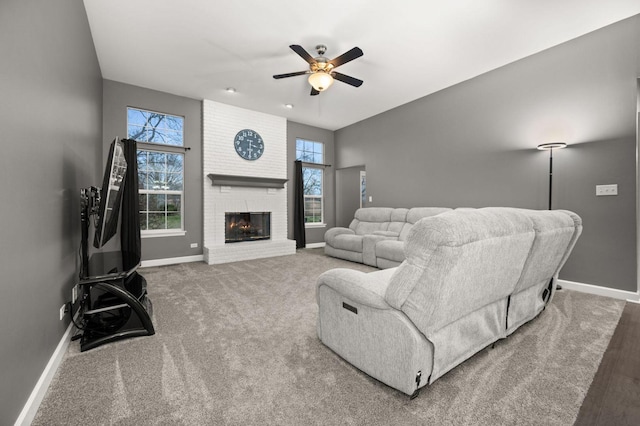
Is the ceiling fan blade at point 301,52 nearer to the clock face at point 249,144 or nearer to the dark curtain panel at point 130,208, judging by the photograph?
the clock face at point 249,144

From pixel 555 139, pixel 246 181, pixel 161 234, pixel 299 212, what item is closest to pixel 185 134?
pixel 246 181

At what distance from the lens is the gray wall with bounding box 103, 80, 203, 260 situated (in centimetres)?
443

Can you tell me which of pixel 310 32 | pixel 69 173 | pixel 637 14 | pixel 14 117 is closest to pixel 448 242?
pixel 14 117

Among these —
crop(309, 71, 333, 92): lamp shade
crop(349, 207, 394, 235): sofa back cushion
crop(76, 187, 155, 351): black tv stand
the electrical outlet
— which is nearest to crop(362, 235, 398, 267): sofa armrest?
crop(349, 207, 394, 235): sofa back cushion

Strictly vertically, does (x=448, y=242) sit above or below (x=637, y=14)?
below

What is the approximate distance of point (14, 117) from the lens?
1254 millimetres

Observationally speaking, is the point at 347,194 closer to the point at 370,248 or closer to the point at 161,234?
the point at 370,248

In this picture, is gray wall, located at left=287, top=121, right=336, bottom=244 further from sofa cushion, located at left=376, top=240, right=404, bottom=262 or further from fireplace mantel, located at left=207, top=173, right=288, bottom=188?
sofa cushion, located at left=376, top=240, right=404, bottom=262

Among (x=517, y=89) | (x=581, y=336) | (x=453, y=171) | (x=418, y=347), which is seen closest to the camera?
(x=418, y=347)

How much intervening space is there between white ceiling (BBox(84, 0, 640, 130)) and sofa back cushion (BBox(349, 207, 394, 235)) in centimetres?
234

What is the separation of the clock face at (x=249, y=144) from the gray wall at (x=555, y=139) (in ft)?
10.6

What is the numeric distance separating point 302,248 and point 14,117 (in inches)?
217

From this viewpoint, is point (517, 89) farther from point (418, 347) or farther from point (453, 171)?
point (418, 347)

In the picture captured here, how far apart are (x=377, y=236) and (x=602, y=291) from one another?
2825 millimetres
